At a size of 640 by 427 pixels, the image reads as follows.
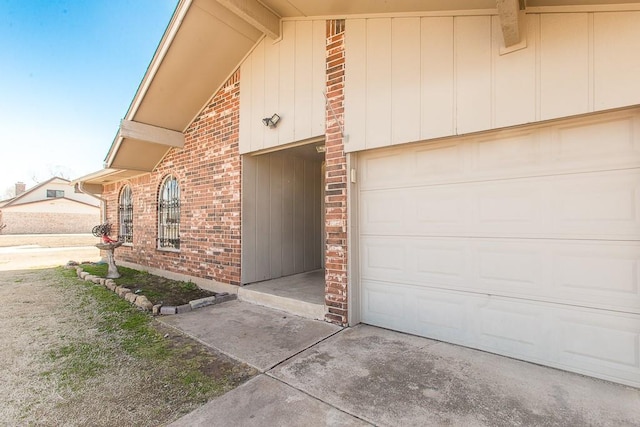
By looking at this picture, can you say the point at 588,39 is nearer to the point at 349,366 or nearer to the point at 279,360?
the point at 349,366

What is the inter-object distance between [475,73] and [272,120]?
2.86 m

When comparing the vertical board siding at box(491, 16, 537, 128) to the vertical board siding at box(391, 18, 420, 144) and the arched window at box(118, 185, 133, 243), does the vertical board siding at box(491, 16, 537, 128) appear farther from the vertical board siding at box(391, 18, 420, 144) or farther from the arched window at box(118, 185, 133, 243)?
the arched window at box(118, 185, 133, 243)

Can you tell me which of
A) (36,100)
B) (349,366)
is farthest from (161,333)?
(36,100)

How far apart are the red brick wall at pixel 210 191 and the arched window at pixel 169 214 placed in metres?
0.20

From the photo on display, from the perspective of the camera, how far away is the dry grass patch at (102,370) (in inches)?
86.7

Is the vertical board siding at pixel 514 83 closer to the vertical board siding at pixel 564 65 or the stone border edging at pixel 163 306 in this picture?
the vertical board siding at pixel 564 65

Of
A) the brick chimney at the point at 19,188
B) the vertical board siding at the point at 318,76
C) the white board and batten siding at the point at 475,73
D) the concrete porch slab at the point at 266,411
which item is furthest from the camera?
the brick chimney at the point at 19,188

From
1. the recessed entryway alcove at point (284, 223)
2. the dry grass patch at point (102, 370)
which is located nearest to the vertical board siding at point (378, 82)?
the recessed entryway alcove at point (284, 223)

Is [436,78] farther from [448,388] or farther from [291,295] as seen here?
[291,295]

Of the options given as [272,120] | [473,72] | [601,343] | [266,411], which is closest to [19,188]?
[272,120]

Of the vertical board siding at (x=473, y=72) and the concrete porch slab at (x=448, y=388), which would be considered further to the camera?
the vertical board siding at (x=473, y=72)

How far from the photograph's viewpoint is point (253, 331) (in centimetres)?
373

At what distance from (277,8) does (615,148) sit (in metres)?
4.44

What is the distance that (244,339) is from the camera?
11.5ft
